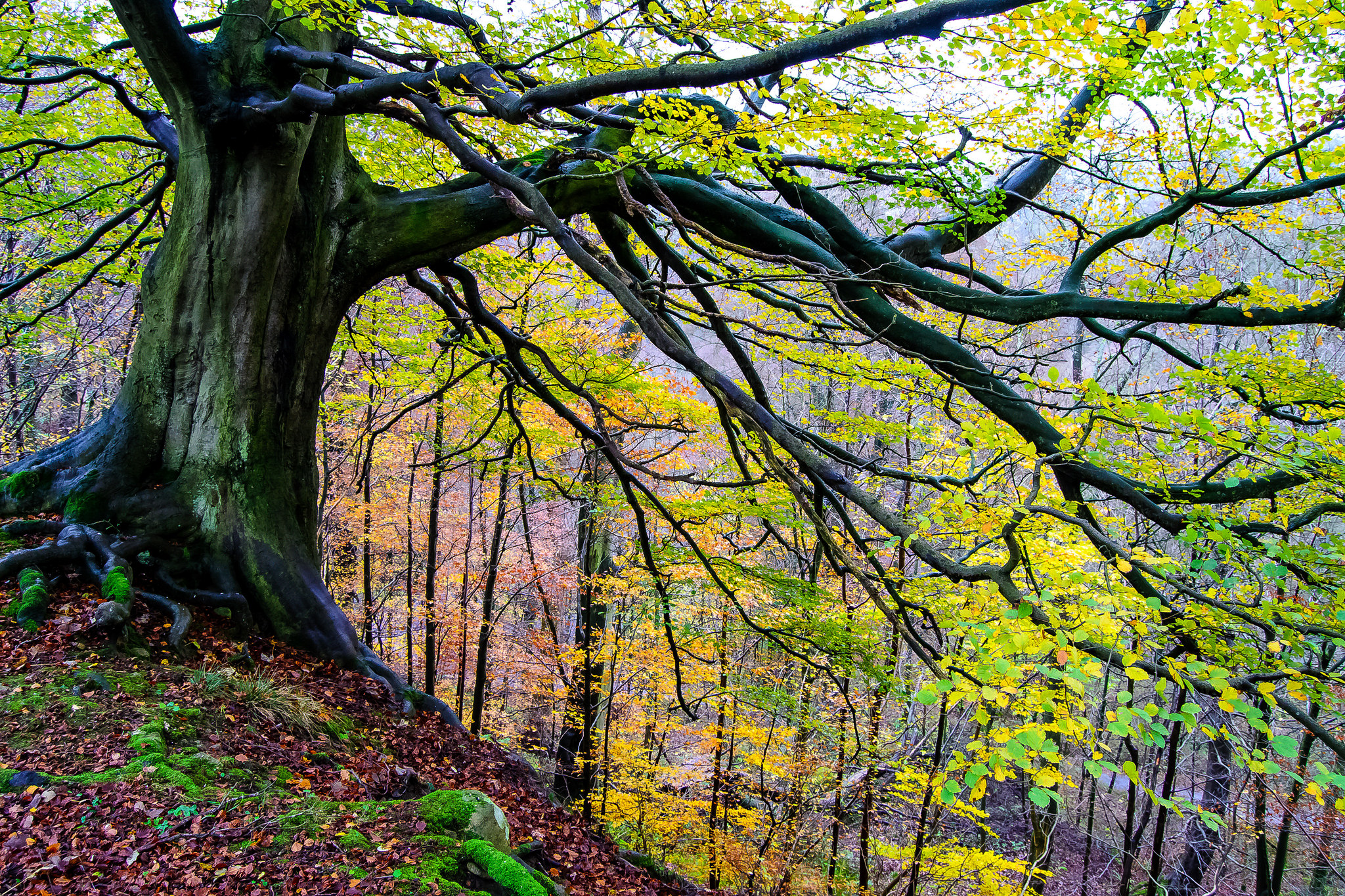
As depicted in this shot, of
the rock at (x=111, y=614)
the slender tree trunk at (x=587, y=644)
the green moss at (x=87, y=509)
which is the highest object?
the green moss at (x=87, y=509)

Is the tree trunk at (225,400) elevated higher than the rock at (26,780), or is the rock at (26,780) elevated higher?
the tree trunk at (225,400)

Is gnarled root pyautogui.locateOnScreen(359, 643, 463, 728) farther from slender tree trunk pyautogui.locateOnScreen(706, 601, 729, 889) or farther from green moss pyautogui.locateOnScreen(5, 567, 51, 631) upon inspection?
slender tree trunk pyautogui.locateOnScreen(706, 601, 729, 889)

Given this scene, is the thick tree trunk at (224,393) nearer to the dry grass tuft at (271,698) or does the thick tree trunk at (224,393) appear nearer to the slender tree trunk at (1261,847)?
the dry grass tuft at (271,698)

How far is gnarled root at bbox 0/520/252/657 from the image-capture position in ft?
11.2

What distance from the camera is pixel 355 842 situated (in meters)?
2.73

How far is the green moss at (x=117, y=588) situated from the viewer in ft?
11.2

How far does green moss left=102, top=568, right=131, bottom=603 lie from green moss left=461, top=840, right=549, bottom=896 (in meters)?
2.25

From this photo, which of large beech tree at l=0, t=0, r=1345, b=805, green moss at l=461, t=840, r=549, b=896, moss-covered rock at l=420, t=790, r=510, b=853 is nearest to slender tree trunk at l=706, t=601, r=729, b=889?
large beech tree at l=0, t=0, r=1345, b=805

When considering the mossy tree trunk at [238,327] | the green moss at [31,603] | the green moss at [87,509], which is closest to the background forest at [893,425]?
the mossy tree trunk at [238,327]

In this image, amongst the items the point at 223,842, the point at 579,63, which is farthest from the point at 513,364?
the point at 223,842

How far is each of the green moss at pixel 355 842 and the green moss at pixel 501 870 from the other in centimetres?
42

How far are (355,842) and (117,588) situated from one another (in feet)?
6.52

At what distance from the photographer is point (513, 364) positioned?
17.6ft

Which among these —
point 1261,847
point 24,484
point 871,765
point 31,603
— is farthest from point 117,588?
point 1261,847
